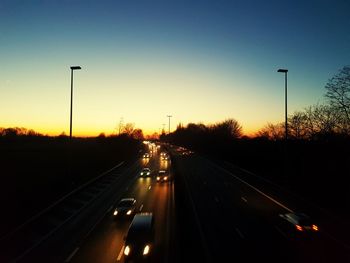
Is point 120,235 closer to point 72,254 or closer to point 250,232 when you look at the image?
point 72,254

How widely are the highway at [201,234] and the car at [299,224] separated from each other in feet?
1.32

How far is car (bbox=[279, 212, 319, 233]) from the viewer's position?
742 inches

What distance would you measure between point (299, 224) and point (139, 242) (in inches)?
396

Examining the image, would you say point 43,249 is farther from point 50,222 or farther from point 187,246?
point 187,246

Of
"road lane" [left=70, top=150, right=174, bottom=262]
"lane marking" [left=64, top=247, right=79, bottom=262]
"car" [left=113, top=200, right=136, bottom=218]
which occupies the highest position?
"car" [left=113, top=200, right=136, bottom=218]

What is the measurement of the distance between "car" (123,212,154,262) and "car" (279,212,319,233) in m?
9.14

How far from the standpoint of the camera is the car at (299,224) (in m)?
18.8

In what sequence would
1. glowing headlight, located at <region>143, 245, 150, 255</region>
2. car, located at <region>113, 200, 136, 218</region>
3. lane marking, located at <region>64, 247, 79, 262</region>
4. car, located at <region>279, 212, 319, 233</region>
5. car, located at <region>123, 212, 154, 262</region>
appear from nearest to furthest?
car, located at <region>123, 212, 154, 262</region> < glowing headlight, located at <region>143, 245, 150, 255</region> < lane marking, located at <region>64, 247, 79, 262</region> < car, located at <region>279, 212, 319, 233</region> < car, located at <region>113, 200, 136, 218</region>

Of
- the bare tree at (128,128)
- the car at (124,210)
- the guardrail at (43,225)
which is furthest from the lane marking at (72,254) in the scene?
the bare tree at (128,128)

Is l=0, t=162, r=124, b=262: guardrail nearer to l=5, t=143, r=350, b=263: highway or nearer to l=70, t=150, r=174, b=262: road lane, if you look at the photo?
l=5, t=143, r=350, b=263: highway

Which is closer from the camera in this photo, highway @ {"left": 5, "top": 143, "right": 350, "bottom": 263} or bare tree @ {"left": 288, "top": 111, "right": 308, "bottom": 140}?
highway @ {"left": 5, "top": 143, "right": 350, "bottom": 263}

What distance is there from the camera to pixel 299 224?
19.1 m

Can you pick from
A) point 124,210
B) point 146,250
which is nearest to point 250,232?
point 146,250

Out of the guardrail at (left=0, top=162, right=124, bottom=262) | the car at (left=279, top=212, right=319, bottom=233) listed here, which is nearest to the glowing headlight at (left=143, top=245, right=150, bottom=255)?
the guardrail at (left=0, top=162, right=124, bottom=262)
